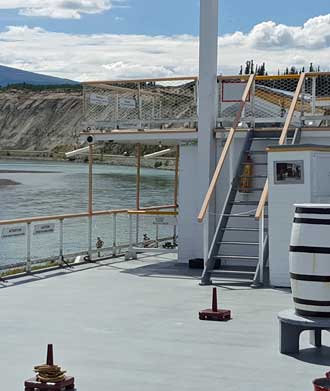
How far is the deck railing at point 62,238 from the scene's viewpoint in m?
14.8

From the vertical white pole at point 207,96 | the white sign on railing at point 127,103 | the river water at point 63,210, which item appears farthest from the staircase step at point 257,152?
the river water at point 63,210

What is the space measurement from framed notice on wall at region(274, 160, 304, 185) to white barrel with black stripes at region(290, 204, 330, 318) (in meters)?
4.55

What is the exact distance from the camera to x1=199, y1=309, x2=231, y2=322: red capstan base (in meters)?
10.4

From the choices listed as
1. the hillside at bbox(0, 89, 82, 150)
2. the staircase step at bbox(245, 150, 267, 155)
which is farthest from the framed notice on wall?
the hillside at bbox(0, 89, 82, 150)

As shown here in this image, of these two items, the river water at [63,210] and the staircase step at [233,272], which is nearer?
the staircase step at [233,272]

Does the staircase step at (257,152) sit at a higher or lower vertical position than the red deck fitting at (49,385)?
higher

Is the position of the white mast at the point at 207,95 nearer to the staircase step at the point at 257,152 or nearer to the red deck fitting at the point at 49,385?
the staircase step at the point at 257,152

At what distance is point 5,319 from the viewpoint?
10.4 meters

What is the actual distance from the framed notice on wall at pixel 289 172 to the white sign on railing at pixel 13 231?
164 inches

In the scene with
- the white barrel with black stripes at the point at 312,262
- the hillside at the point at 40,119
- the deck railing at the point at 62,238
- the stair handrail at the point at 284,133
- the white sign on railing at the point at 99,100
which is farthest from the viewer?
the hillside at the point at 40,119

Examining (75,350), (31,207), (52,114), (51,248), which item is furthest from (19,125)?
(75,350)

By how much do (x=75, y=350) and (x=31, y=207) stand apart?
140 ft

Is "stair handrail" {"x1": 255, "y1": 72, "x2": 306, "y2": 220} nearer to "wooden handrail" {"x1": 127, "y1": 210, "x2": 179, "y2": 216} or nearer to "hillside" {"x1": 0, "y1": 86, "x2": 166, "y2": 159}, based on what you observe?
"wooden handrail" {"x1": 127, "y1": 210, "x2": 179, "y2": 216}

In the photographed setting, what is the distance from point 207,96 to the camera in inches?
616
